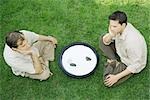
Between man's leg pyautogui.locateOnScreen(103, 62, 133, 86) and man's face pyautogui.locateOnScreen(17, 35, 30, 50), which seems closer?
man's face pyautogui.locateOnScreen(17, 35, 30, 50)

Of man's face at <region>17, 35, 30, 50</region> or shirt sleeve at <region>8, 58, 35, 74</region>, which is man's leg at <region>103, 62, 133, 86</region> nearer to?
shirt sleeve at <region>8, 58, 35, 74</region>

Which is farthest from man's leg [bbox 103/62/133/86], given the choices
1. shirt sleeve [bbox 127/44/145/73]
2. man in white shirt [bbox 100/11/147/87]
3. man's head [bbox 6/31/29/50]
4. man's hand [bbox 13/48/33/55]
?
man's head [bbox 6/31/29/50]

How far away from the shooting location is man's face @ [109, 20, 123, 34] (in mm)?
4195

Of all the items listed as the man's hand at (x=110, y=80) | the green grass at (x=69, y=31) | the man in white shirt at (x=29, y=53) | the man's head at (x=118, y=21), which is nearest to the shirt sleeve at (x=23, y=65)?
the man in white shirt at (x=29, y=53)

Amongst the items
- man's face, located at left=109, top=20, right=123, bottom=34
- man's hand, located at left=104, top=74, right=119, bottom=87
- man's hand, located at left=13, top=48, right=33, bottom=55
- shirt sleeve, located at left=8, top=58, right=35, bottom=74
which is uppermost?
man's face, located at left=109, top=20, right=123, bottom=34

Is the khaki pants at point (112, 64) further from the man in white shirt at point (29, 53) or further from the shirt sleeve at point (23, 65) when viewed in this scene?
the shirt sleeve at point (23, 65)

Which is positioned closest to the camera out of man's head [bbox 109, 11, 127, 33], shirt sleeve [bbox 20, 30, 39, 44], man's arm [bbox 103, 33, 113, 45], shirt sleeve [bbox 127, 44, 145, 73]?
man's head [bbox 109, 11, 127, 33]

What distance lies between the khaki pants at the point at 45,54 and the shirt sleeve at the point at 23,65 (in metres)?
0.15

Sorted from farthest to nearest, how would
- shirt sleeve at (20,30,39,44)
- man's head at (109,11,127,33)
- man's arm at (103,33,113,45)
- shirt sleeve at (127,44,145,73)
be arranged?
man's arm at (103,33,113,45) → shirt sleeve at (20,30,39,44) → shirt sleeve at (127,44,145,73) → man's head at (109,11,127,33)

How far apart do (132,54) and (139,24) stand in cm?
76

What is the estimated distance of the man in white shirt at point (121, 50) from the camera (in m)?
4.25

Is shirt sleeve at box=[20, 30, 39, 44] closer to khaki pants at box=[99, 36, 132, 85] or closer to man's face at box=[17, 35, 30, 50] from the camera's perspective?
man's face at box=[17, 35, 30, 50]

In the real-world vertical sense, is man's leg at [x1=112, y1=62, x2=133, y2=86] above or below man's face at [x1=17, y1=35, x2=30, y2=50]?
below

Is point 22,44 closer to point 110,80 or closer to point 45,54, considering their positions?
point 45,54
